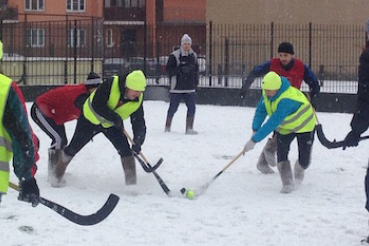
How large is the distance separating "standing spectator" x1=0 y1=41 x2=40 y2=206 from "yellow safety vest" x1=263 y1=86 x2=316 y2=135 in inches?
152

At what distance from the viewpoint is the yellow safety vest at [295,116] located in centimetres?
796

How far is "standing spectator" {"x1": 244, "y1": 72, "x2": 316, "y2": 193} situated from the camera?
7801 millimetres

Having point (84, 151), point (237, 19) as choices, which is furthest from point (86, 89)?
point (237, 19)

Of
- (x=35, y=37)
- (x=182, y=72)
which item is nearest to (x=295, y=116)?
(x=182, y=72)

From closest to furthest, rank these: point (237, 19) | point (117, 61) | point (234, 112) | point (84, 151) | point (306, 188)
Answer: point (306, 188) → point (84, 151) → point (234, 112) → point (117, 61) → point (237, 19)

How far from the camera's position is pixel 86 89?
854cm

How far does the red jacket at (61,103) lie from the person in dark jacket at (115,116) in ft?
1.37

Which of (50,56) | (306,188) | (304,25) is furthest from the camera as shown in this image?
(304,25)

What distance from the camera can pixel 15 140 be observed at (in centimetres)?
448

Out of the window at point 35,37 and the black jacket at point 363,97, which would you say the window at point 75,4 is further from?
the black jacket at point 363,97

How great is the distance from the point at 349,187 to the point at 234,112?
27.4 ft

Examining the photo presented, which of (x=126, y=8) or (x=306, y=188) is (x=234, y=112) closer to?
(x=306, y=188)

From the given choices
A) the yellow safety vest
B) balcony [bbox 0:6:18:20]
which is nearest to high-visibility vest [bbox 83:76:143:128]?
the yellow safety vest

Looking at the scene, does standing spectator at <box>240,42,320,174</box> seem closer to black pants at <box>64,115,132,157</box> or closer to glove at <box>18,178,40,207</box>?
black pants at <box>64,115,132,157</box>
